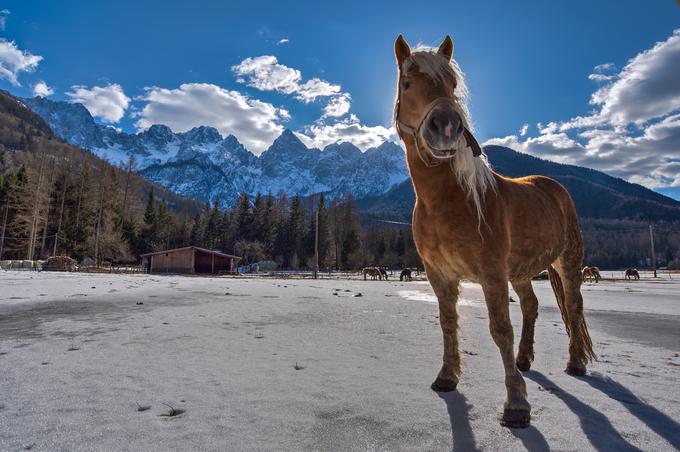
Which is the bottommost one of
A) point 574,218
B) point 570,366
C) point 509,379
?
point 570,366

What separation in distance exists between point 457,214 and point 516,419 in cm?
133

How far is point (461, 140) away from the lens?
Result: 2625 mm

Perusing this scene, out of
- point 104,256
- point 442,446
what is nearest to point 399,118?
point 442,446

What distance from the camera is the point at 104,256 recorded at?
50.9 metres

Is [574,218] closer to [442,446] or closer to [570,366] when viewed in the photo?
[570,366]

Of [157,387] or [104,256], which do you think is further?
[104,256]

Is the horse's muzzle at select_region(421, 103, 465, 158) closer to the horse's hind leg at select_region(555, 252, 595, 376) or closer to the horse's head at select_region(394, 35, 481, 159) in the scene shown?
the horse's head at select_region(394, 35, 481, 159)

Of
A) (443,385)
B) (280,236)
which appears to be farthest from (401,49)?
(280,236)

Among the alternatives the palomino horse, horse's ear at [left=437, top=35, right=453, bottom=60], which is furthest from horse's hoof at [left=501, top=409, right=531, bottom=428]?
horse's ear at [left=437, top=35, right=453, bottom=60]

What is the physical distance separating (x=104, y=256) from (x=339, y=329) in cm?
5721

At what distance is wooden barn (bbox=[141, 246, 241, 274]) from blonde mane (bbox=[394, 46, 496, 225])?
52.3 m

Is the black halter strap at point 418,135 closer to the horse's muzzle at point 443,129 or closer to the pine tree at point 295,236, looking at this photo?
the horse's muzzle at point 443,129

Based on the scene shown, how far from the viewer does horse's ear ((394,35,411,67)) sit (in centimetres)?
293

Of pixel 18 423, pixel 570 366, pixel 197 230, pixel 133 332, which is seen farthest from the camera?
pixel 197 230
